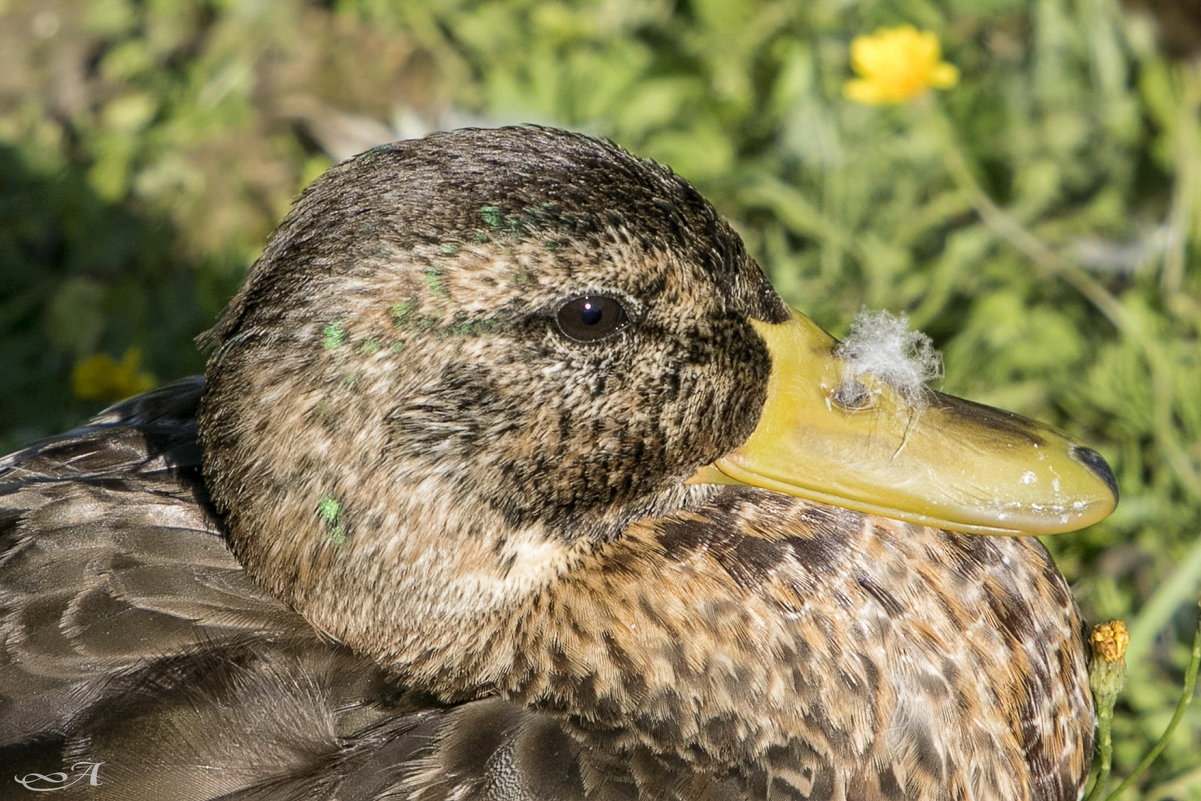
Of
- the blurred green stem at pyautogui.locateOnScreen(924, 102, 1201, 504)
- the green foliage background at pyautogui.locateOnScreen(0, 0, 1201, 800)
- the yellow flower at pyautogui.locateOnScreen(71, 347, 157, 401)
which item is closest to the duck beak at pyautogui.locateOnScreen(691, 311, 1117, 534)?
the blurred green stem at pyautogui.locateOnScreen(924, 102, 1201, 504)

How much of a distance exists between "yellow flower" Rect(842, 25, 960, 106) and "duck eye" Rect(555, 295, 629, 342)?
163 cm

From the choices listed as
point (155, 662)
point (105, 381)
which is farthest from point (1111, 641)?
point (105, 381)

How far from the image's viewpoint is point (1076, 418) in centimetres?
332

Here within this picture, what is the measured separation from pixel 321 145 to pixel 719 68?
1.08 m

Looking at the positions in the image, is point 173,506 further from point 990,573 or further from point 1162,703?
point 1162,703

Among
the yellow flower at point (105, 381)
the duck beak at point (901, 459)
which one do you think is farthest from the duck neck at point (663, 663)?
the yellow flower at point (105, 381)

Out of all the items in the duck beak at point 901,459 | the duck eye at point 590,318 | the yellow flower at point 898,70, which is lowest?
the duck beak at point 901,459

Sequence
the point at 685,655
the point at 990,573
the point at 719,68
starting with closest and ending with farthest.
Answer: the point at 685,655 → the point at 990,573 → the point at 719,68

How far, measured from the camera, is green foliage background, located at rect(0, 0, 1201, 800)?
3.39 metres

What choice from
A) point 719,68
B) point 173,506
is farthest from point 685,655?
point 719,68

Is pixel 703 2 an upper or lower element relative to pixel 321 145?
upper

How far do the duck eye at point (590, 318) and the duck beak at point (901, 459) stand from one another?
26cm

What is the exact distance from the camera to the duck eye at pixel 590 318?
6.26 feet

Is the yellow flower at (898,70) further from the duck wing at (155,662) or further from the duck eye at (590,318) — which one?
the duck wing at (155,662)
